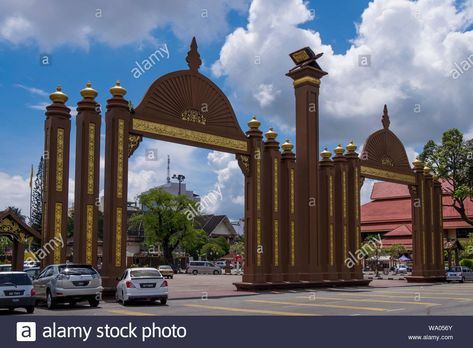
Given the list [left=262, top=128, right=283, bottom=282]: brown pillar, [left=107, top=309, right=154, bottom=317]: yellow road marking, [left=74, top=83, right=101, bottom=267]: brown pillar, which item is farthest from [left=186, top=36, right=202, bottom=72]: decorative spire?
[left=107, top=309, right=154, bottom=317]: yellow road marking

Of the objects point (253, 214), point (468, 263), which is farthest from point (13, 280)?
point (468, 263)

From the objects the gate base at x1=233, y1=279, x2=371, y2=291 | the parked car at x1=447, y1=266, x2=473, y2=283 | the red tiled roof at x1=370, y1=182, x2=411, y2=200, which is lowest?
the parked car at x1=447, y1=266, x2=473, y2=283

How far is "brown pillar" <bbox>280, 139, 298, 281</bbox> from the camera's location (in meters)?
27.2

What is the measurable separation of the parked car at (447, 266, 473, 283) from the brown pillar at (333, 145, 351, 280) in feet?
43.9

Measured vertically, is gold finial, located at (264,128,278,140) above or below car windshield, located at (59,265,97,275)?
above

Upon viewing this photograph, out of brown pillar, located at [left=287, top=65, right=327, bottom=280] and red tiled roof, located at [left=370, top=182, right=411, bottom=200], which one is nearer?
brown pillar, located at [left=287, top=65, right=327, bottom=280]

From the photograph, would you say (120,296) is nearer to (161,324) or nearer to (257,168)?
(161,324)

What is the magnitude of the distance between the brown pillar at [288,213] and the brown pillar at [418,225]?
12.3m

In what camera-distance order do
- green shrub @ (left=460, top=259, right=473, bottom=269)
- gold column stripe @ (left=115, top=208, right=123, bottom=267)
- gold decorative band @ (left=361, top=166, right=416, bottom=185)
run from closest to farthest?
gold column stripe @ (left=115, top=208, right=123, bottom=267) → gold decorative band @ (left=361, top=166, right=416, bottom=185) → green shrub @ (left=460, top=259, right=473, bottom=269)

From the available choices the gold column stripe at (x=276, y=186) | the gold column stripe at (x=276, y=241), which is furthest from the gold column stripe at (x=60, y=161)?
the gold column stripe at (x=276, y=241)

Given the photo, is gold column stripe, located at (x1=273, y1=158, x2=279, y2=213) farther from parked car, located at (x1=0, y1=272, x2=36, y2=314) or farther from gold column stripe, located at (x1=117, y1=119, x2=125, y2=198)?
parked car, located at (x1=0, y1=272, x2=36, y2=314)

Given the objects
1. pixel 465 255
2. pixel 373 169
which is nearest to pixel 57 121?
pixel 373 169

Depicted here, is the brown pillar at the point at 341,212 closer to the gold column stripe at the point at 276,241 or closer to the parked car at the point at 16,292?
the gold column stripe at the point at 276,241

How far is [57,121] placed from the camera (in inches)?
790
